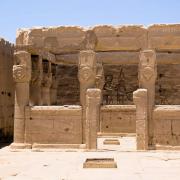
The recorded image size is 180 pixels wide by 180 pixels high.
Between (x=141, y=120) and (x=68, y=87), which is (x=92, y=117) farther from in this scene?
(x=68, y=87)

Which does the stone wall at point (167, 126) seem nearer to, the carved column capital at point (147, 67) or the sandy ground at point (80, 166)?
the sandy ground at point (80, 166)

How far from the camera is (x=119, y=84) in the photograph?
79.9 feet

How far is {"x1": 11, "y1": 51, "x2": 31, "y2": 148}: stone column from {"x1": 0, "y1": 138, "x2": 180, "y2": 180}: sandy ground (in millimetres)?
783

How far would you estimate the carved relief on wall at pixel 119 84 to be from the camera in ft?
78.8

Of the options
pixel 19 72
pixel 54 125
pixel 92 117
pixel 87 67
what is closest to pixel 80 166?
pixel 92 117

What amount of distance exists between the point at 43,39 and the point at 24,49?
2.37ft

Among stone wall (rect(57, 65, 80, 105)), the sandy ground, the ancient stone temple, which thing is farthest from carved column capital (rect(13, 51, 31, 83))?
stone wall (rect(57, 65, 80, 105))

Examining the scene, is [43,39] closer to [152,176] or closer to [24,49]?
[24,49]

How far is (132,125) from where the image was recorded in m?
18.5

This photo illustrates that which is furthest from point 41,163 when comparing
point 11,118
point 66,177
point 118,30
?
point 11,118

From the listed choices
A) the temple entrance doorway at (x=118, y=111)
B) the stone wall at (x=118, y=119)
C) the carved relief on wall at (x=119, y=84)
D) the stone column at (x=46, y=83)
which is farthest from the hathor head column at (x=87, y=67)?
the carved relief on wall at (x=119, y=84)

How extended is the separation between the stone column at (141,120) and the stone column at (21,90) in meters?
3.70

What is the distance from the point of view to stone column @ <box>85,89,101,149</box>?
12.2 meters

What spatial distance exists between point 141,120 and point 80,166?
3585 mm
